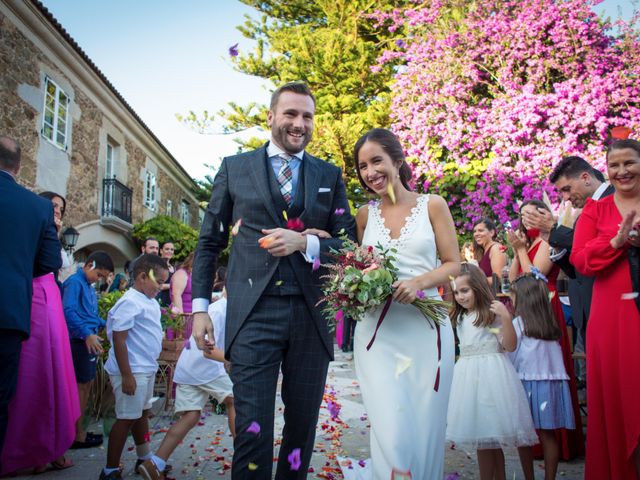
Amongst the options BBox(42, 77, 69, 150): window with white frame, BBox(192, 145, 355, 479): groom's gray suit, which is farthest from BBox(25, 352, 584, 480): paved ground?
BBox(42, 77, 69, 150): window with white frame

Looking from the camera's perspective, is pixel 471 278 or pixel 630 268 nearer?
pixel 630 268

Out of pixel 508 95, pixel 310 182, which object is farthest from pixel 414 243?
pixel 508 95

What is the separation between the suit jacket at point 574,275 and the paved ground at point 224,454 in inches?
50.2

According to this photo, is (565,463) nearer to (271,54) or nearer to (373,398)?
(373,398)

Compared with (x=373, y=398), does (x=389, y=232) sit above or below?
above

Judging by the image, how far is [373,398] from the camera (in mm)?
2551

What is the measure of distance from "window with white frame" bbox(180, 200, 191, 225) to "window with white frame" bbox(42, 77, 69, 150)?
14398mm

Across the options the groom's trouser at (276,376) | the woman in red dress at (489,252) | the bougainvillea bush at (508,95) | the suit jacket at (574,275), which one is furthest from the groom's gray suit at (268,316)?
the bougainvillea bush at (508,95)

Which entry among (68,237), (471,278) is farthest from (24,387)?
(68,237)

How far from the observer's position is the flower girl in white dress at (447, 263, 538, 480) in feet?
11.6

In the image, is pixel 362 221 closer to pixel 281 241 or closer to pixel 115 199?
pixel 281 241

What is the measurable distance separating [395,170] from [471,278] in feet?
5.07

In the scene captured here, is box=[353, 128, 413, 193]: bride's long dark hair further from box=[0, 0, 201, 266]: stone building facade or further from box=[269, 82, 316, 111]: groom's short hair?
box=[0, 0, 201, 266]: stone building facade

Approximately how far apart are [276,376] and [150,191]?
20.4 meters
